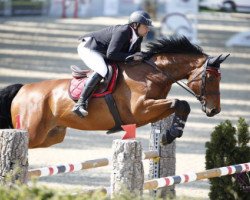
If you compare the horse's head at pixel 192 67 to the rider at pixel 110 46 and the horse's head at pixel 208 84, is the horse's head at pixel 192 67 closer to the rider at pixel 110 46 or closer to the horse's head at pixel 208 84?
the horse's head at pixel 208 84

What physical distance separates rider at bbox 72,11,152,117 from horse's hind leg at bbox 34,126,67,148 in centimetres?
53

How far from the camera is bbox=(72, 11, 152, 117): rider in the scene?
38.0 feet

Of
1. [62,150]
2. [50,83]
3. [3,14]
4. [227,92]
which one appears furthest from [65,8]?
[50,83]

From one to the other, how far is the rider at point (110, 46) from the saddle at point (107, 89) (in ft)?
0.27

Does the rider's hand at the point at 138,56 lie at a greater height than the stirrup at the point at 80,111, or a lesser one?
greater

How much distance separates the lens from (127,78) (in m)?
11.8

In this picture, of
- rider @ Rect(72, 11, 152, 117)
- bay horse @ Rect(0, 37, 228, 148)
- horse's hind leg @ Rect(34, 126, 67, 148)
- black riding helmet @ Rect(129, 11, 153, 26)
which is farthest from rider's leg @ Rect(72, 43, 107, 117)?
black riding helmet @ Rect(129, 11, 153, 26)

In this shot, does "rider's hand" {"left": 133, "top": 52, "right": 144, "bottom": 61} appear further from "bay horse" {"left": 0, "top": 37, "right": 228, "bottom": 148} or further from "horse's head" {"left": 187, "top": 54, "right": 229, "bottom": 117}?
"horse's head" {"left": 187, "top": 54, "right": 229, "bottom": 117}

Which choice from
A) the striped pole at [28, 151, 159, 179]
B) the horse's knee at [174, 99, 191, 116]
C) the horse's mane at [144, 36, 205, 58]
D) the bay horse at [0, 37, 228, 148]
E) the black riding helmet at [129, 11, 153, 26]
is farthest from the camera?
the horse's mane at [144, 36, 205, 58]

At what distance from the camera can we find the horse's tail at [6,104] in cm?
1226

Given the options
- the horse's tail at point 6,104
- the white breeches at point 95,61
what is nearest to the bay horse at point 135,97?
the horse's tail at point 6,104

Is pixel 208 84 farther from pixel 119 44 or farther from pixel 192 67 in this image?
pixel 119 44

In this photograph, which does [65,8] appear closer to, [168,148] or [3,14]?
[3,14]

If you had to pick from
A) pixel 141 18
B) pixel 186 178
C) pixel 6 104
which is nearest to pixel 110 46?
pixel 141 18
